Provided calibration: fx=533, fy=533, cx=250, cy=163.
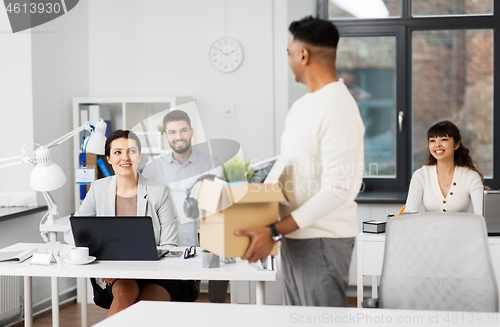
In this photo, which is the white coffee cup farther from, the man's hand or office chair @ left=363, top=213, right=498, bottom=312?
office chair @ left=363, top=213, right=498, bottom=312

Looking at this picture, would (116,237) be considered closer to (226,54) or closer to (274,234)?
(274,234)

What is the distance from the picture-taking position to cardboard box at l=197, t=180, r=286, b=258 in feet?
4.72

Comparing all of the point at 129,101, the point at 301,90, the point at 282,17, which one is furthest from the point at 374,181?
the point at 129,101

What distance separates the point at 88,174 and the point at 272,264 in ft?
6.16

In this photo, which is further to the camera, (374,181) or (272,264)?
(374,181)

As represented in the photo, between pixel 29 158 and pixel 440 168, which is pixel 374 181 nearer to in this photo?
pixel 440 168

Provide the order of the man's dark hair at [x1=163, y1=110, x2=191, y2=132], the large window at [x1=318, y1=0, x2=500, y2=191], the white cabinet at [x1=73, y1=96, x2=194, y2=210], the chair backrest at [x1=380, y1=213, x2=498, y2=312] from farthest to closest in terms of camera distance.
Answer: the large window at [x1=318, y1=0, x2=500, y2=191], the white cabinet at [x1=73, y1=96, x2=194, y2=210], the man's dark hair at [x1=163, y1=110, x2=191, y2=132], the chair backrest at [x1=380, y1=213, x2=498, y2=312]

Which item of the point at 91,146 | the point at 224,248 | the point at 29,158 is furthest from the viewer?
the point at 91,146

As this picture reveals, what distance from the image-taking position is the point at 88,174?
3611 millimetres

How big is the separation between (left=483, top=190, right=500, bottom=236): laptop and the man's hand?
70.7 inches

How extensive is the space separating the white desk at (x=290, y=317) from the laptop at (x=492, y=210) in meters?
1.43

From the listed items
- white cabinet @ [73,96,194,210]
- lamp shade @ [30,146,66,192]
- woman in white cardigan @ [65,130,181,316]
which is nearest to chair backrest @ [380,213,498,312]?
woman in white cardigan @ [65,130,181,316]

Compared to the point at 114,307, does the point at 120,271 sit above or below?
above

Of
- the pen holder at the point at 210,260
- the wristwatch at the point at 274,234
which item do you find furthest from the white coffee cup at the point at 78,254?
the wristwatch at the point at 274,234
